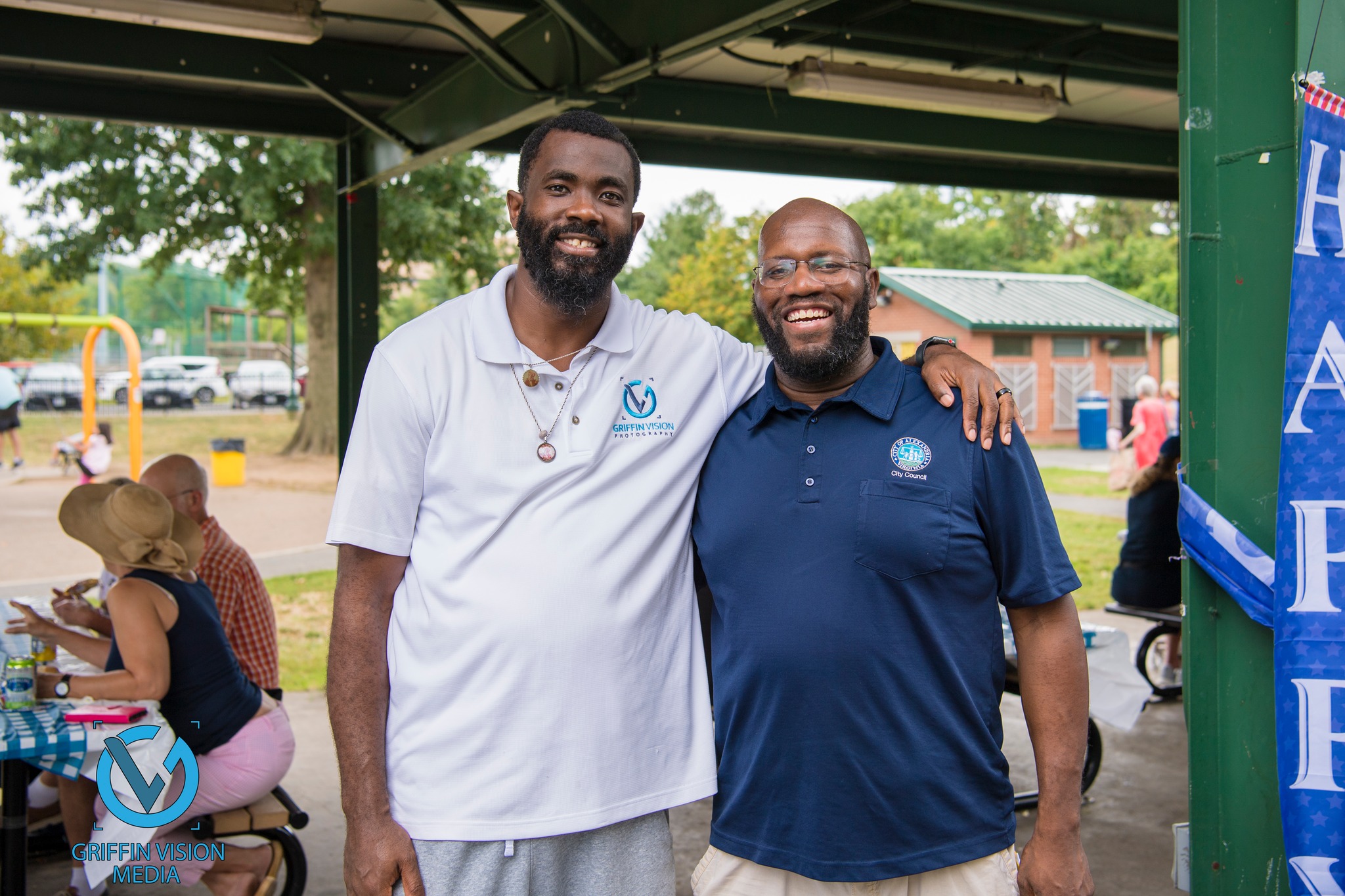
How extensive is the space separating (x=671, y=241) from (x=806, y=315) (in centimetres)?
4271

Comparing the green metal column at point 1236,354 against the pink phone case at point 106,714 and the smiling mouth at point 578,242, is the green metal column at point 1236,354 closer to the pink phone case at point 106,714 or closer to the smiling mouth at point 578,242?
the smiling mouth at point 578,242

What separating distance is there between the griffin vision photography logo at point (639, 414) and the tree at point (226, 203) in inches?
631

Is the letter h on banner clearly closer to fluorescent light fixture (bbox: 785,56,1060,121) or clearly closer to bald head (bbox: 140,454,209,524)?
fluorescent light fixture (bbox: 785,56,1060,121)

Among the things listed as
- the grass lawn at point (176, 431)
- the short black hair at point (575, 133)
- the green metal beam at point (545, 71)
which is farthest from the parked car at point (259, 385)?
the short black hair at point (575, 133)

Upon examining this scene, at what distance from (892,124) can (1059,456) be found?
21.8m

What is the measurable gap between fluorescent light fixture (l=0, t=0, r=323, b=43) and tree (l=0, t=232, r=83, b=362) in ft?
95.0

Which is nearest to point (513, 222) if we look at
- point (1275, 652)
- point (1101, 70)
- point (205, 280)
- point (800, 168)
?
point (1275, 652)

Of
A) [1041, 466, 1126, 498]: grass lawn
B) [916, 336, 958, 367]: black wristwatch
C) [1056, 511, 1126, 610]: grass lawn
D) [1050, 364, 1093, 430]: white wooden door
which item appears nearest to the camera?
[916, 336, 958, 367]: black wristwatch

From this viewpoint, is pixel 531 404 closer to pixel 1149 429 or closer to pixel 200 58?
pixel 200 58

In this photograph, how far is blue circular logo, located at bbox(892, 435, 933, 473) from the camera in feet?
6.93

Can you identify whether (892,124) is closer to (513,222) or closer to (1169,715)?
(1169,715)

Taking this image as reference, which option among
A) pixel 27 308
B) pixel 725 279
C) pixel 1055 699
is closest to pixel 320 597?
pixel 1055 699

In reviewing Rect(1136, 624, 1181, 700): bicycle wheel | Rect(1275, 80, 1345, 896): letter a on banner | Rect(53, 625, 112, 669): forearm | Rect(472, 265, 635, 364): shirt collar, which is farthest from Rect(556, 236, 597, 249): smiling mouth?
Rect(1136, 624, 1181, 700): bicycle wheel

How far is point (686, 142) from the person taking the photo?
24.1ft
